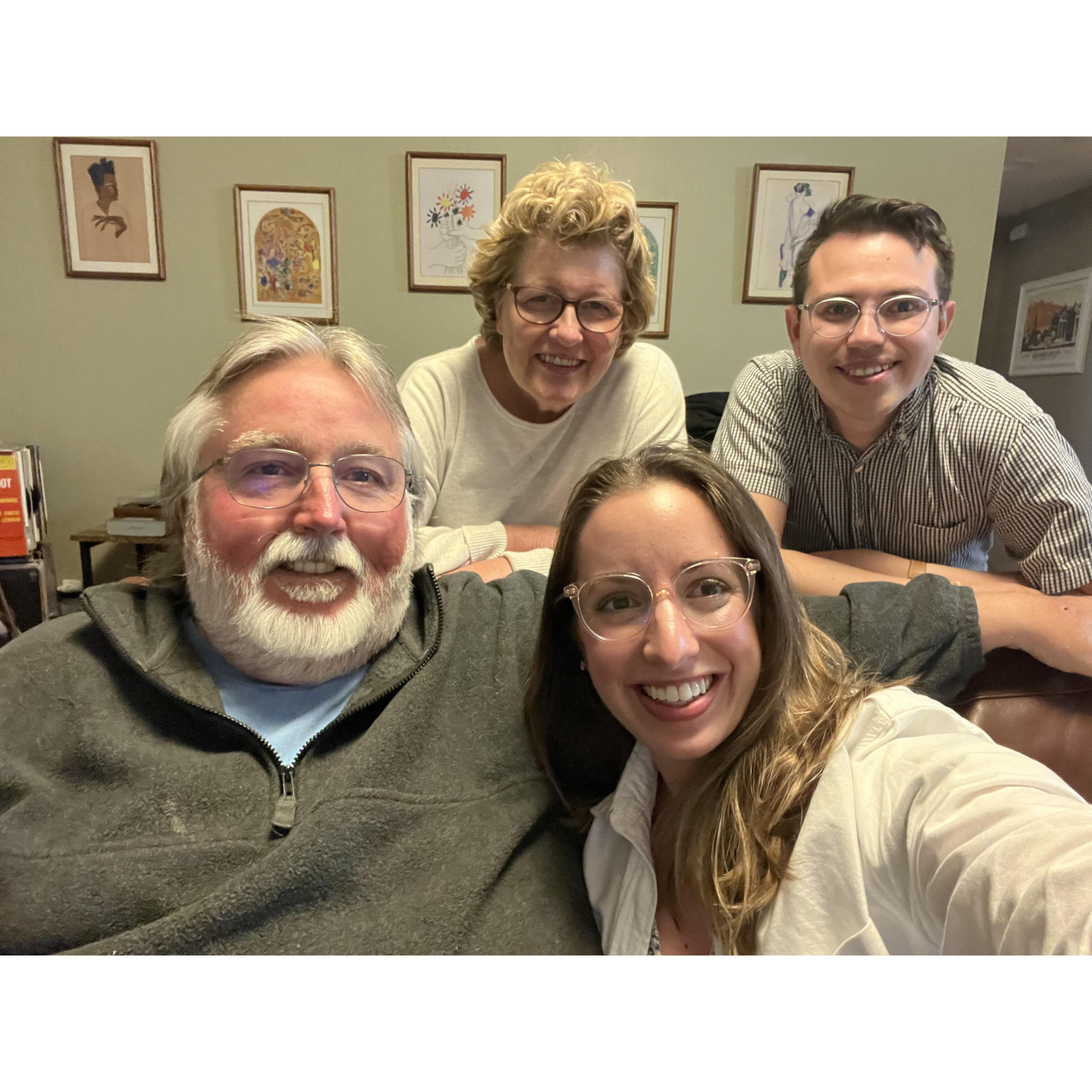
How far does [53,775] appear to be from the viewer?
2.91ft

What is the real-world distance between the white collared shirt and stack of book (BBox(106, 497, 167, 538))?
2.74 ft

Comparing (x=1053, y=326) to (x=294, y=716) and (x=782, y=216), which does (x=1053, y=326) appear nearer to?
(x=782, y=216)

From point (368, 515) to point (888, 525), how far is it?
2.73 feet

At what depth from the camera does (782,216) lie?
0.99 meters

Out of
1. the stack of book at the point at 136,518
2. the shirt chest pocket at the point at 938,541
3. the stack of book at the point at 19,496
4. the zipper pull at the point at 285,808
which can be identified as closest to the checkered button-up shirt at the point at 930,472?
the shirt chest pocket at the point at 938,541

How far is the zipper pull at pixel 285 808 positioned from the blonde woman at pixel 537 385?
1.27 ft

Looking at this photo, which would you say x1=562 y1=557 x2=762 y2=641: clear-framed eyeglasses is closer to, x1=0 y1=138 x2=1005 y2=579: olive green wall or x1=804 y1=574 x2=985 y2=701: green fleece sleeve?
x1=804 y1=574 x2=985 y2=701: green fleece sleeve

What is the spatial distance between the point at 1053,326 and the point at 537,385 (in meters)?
0.79

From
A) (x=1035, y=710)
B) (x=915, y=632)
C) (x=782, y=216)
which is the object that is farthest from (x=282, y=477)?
(x=1035, y=710)

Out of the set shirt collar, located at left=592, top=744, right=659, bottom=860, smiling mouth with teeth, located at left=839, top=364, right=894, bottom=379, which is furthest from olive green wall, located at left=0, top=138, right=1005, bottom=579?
shirt collar, located at left=592, top=744, right=659, bottom=860

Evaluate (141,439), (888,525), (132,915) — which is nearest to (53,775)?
(132,915)

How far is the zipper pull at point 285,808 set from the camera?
87 cm

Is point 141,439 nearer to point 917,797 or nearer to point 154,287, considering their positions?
point 154,287

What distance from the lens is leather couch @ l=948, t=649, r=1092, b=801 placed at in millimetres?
964
